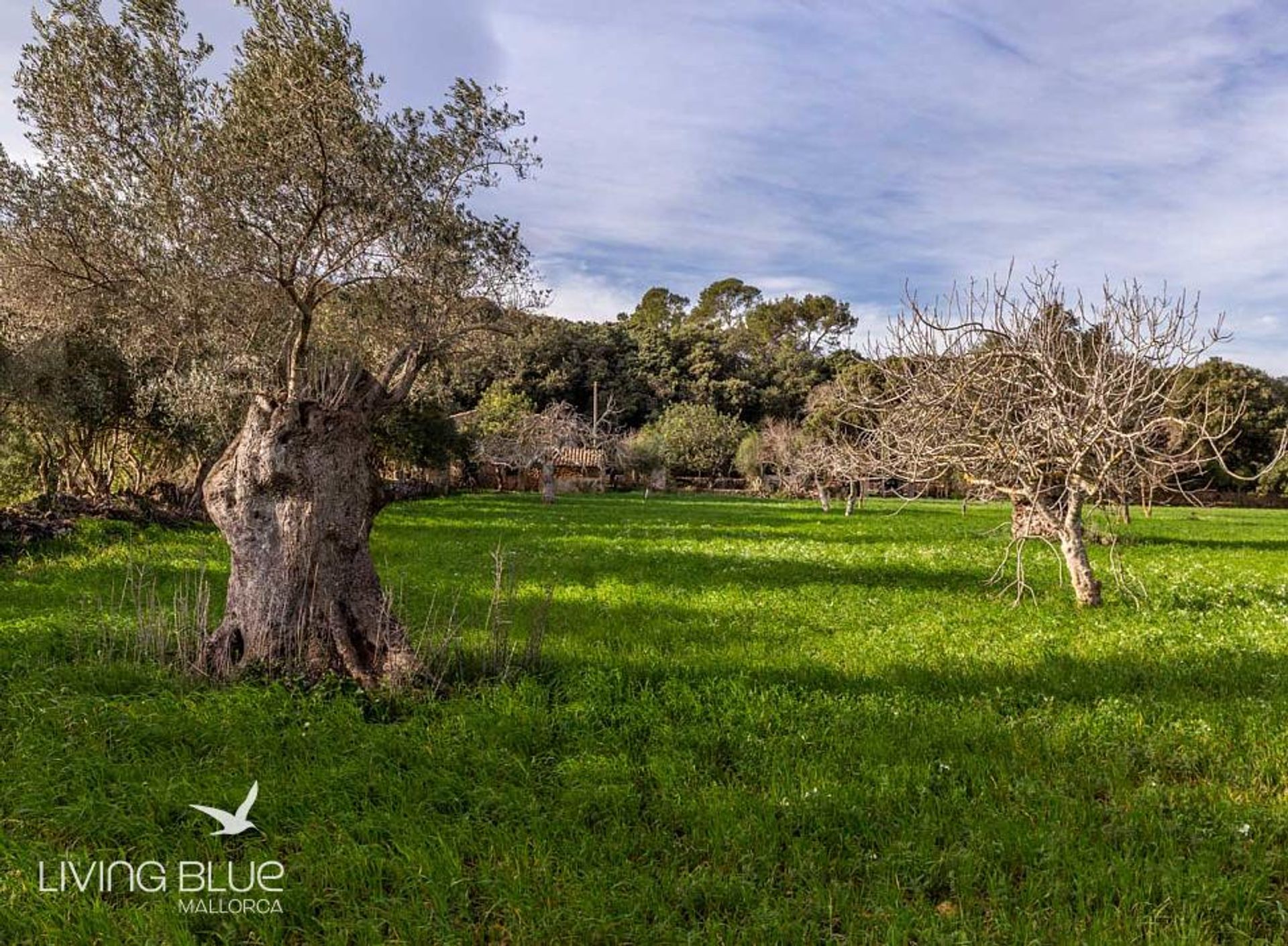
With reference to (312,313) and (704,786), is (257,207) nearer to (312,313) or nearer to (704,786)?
(312,313)

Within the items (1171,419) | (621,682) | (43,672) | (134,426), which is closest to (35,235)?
(43,672)

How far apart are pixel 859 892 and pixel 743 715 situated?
2.61 metres

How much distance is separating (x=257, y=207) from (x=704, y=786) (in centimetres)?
1122

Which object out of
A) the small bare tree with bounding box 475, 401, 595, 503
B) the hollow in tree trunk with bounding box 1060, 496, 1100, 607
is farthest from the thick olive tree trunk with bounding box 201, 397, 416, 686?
the small bare tree with bounding box 475, 401, 595, 503

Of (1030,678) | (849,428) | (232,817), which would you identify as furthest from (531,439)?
(232,817)

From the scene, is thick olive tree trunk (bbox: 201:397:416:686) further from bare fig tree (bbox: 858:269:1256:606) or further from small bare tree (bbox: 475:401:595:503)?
small bare tree (bbox: 475:401:595:503)

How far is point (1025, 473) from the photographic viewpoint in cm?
1190

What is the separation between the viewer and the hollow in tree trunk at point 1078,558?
11.6 meters

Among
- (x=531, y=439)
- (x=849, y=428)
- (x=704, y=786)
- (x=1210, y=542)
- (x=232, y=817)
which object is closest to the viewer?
(x=232, y=817)

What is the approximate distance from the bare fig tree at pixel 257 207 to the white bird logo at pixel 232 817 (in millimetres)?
4092

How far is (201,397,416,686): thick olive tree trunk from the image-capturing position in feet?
23.6

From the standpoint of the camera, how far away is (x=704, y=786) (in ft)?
16.3

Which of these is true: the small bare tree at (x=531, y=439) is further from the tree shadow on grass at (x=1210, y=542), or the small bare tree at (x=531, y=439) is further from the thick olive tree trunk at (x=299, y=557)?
the thick olive tree trunk at (x=299, y=557)

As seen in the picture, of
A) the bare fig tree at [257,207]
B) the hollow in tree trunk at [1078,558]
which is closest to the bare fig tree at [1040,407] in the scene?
the hollow in tree trunk at [1078,558]
